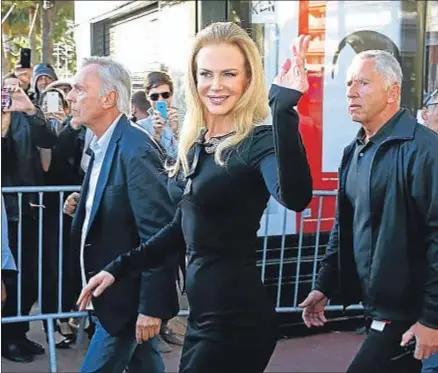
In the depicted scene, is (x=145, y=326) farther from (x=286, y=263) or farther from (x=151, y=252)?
(x=286, y=263)

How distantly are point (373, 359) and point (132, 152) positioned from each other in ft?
4.03

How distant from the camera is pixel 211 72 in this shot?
2.69 metres

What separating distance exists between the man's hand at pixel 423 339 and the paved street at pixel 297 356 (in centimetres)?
247

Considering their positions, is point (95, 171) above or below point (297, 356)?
above

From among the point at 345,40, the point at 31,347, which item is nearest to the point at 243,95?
the point at 31,347

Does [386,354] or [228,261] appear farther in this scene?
[386,354]

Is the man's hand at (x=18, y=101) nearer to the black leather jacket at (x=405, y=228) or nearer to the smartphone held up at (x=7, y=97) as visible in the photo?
the smartphone held up at (x=7, y=97)

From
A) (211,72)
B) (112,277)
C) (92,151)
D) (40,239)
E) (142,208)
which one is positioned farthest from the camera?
(40,239)

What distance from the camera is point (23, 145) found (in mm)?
5281

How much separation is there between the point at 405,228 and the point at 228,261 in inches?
27.9

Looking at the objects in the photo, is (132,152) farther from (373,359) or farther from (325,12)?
(325,12)

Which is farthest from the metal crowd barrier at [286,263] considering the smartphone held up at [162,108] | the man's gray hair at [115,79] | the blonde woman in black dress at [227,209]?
the blonde woman in black dress at [227,209]

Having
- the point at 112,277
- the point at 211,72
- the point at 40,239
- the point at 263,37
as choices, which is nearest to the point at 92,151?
the point at 112,277

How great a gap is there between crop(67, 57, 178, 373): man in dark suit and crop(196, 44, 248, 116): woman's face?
67 centimetres
